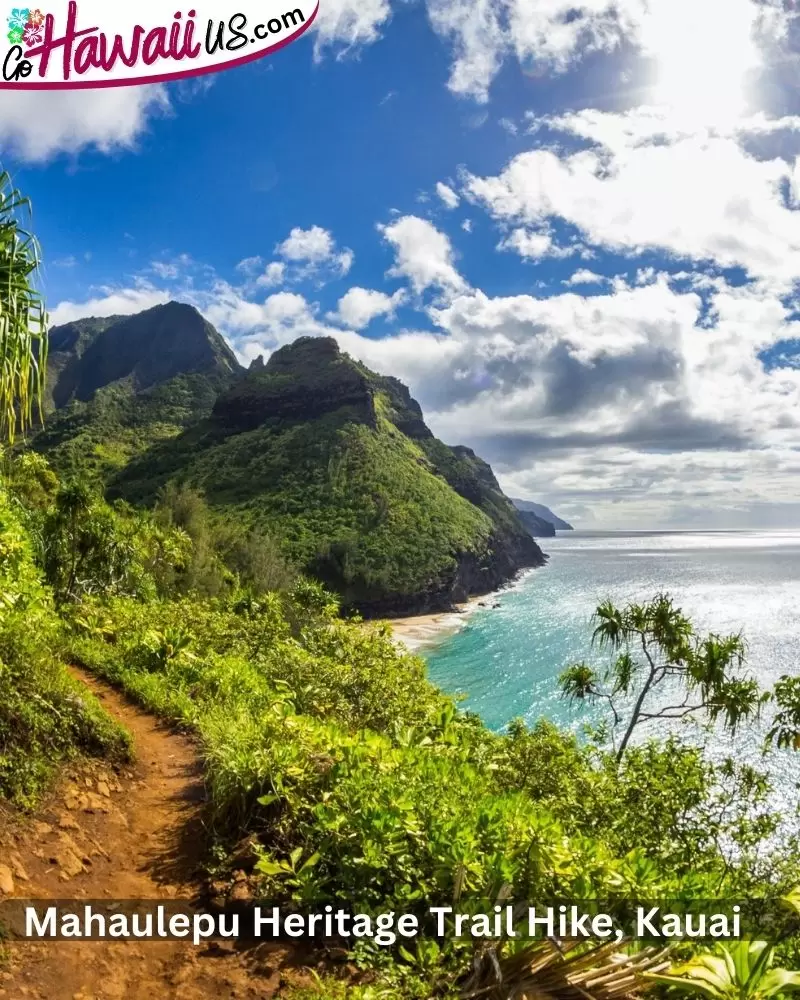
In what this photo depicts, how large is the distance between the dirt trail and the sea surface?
2090 cm

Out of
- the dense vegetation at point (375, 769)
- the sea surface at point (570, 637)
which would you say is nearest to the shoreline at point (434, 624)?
the sea surface at point (570, 637)

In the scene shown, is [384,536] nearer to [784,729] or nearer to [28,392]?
[784,729]

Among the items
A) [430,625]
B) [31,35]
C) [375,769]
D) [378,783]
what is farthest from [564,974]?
[430,625]

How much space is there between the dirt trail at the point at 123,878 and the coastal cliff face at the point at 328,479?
70.0 meters

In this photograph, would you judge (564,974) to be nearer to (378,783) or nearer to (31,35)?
(378,783)

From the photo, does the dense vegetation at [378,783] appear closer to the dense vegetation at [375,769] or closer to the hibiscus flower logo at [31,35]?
the dense vegetation at [375,769]

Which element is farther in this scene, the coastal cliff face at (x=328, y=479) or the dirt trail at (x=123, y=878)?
the coastal cliff face at (x=328, y=479)

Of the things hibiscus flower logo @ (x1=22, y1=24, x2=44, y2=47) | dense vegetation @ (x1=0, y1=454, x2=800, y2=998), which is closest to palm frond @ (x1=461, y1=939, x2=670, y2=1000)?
dense vegetation @ (x1=0, y1=454, x2=800, y2=998)

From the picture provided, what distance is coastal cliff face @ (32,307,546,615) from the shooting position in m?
82.9

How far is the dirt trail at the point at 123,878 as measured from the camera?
3.62 meters

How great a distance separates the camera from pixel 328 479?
97062 millimetres

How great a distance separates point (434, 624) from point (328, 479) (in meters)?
31.8

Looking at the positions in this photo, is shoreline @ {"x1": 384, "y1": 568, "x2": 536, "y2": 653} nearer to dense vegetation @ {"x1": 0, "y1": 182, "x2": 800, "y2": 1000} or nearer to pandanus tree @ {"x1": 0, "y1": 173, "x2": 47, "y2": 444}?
dense vegetation @ {"x1": 0, "y1": 182, "x2": 800, "y2": 1000}

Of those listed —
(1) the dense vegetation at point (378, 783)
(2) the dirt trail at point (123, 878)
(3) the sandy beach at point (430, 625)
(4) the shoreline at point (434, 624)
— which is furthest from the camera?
(3) the sandy beach at point (430, 625)
